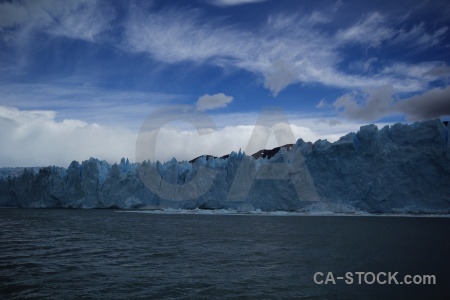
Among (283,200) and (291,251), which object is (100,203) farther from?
(291,251)

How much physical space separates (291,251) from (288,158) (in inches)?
1204

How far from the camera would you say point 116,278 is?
10117 mm

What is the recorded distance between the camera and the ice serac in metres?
37.6

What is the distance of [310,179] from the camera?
42.3 m

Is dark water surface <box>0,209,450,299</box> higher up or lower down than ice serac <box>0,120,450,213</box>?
lower down

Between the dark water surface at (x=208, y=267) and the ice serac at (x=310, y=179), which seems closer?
the dark water surface at (x=208, y=267)

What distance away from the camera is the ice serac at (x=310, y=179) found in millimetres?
37594

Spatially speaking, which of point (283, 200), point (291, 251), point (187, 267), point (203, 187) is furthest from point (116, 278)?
point (203, 187)

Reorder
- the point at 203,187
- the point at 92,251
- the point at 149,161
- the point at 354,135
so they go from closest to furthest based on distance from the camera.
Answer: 1. the point at 92,251
2. the point at 354,135
3. the point at 203,187
4. the point at 149,161

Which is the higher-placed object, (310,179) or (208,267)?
(310,179)

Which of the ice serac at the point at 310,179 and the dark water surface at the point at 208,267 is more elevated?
the ice serac at the point at 310,179

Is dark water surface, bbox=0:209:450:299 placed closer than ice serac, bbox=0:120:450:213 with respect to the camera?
Yes

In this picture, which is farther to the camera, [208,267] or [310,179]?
[310,179]

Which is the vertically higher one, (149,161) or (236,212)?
(149,161)
